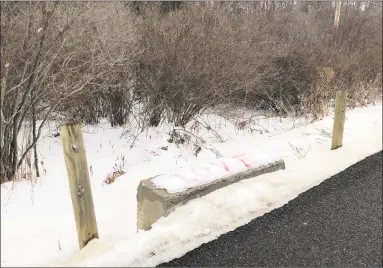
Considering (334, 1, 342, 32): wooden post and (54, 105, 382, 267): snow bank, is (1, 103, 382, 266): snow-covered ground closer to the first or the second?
(54, 105, 382, 267): snow bank

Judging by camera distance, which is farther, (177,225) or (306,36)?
(306,36)

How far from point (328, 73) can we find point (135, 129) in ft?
13.2

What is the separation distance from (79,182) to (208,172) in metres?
1.39

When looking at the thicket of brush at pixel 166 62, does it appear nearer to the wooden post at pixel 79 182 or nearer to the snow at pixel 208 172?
the wooden post at pixel 79 182

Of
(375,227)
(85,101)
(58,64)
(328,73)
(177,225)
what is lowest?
(375,227)

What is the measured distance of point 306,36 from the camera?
264 inches

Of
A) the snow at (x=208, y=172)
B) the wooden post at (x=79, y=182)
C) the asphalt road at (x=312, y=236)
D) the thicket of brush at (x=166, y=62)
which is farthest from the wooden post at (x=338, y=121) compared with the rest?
the wooden post at (x=79, y=182)

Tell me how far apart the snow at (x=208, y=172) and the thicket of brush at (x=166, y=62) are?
0.44 metres

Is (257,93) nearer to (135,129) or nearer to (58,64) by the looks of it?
(135,129)

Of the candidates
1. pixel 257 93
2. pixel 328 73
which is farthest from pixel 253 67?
pixel 328 73

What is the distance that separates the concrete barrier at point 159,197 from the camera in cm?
233

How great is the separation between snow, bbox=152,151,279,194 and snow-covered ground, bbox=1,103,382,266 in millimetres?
59

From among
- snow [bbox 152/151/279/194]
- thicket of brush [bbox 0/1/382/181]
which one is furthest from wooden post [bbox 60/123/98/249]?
snow [bbox 152/151/279/194]

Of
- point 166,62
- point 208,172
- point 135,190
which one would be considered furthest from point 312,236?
point 166,62
